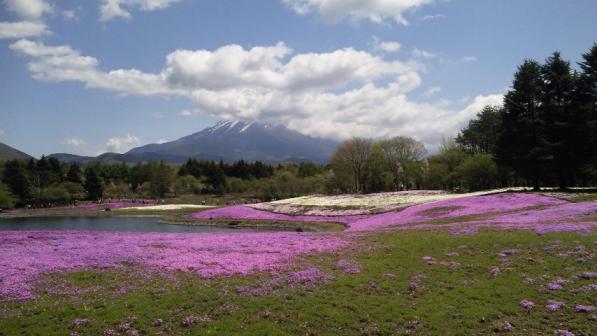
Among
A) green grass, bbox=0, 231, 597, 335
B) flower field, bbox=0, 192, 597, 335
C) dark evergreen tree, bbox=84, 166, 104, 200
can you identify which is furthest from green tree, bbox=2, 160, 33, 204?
green grass, bbox=0, 231, 597, 335

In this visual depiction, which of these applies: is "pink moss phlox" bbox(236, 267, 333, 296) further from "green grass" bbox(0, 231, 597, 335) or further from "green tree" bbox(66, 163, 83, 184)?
"green tree" bbox(66, 163, 83, 184)

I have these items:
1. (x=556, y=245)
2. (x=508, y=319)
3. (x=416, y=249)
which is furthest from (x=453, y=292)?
(x=556, y=245)

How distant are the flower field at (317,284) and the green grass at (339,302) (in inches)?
2.8

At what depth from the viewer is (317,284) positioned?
811 inches

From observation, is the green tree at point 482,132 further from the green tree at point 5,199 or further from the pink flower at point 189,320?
the green tree at point 5,199

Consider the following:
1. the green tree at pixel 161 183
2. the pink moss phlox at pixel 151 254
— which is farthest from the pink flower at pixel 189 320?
the green tree at pixel 161 183

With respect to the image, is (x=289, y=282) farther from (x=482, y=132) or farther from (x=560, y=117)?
(x=482, y=132)

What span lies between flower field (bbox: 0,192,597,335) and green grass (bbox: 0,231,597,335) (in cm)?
7

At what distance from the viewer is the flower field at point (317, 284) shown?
1595 cm

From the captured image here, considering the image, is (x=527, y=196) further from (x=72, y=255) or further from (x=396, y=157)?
(x=396, y=157)

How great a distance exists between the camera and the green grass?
15609 millimetres

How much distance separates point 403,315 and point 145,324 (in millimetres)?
10274

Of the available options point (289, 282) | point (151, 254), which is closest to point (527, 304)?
point (289, 282)

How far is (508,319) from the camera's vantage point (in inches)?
648
